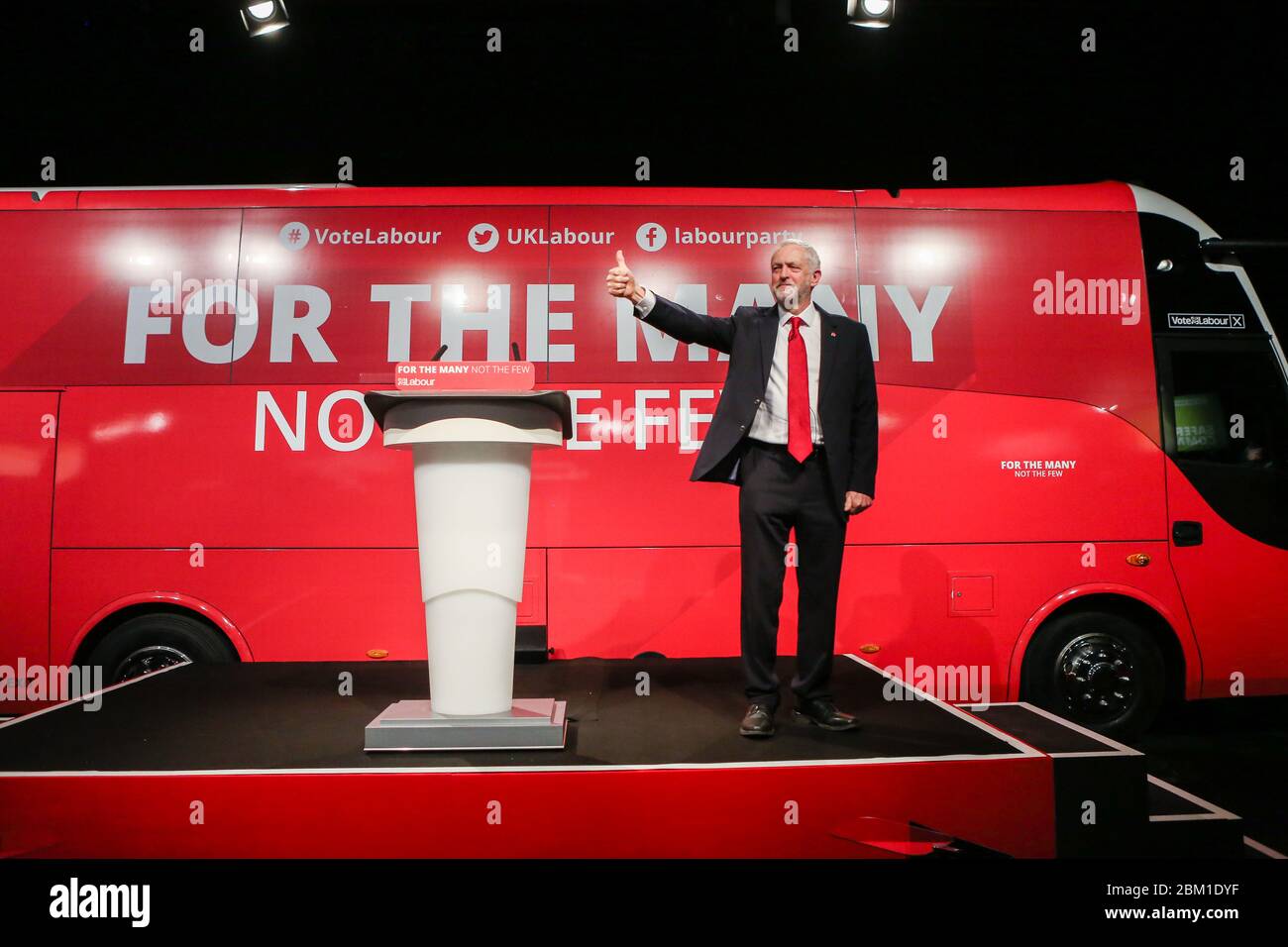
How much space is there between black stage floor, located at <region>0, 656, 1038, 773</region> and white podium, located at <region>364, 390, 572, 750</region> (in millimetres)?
70

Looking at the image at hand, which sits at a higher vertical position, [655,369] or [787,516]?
[655,369]

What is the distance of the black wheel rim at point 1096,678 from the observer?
404 centimetres

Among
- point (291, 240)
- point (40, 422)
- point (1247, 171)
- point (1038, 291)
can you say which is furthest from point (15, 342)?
point (1247, 171)

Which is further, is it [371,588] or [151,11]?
[151,11]

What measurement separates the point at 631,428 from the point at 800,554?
163 cm

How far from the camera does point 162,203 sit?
4023 millimetres

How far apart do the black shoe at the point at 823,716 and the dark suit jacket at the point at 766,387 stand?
64cm

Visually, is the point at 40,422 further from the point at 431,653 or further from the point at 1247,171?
the point at 1247,171

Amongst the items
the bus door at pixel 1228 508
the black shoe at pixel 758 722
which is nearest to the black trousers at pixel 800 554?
the black shoe at pixel 758 722

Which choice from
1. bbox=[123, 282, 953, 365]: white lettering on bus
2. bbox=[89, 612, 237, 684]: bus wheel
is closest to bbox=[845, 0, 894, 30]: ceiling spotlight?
bbox=[123, 282, 953, 365]: white lettering on bus
